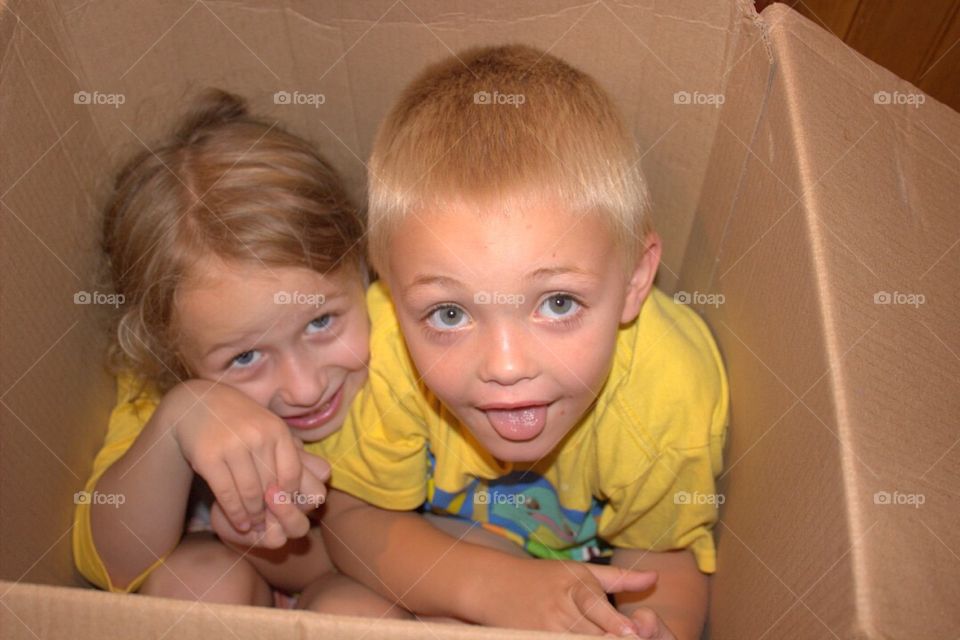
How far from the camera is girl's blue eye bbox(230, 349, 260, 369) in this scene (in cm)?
100

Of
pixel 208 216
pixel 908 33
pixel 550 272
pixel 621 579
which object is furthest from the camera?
pixel 908 33

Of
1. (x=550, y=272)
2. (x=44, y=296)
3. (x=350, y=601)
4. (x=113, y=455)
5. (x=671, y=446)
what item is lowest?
(x=350, y=601)

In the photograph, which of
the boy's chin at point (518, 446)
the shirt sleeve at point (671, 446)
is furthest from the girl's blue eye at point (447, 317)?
the shirt sleeve at point (671, 446)

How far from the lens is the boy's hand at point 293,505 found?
91 centimetres

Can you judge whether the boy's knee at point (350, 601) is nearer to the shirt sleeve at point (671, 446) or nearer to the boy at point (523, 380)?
the boy at point (523, 380)

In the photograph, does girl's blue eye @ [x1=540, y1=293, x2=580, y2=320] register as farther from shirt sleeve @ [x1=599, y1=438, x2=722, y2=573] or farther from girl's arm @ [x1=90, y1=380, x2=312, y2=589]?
girl's arm @ [x1=90, y1=380, x2=312, y2=589]

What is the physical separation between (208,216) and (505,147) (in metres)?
0.38

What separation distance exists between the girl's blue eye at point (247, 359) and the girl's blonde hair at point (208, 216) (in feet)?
0.26

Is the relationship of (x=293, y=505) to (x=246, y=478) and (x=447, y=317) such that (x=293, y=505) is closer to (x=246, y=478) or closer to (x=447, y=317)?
(x=246, y=478)

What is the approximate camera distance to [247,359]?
1004mm

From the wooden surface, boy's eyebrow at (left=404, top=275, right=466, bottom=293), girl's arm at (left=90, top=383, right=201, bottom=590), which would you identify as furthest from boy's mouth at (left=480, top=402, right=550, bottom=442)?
the wooden surface

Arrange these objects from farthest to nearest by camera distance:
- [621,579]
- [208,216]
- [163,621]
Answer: [208,216], [621,579], [163,621]

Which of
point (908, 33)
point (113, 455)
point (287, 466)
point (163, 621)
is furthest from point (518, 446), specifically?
point (908, 33)

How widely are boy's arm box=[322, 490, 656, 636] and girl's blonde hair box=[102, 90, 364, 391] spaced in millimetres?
285
